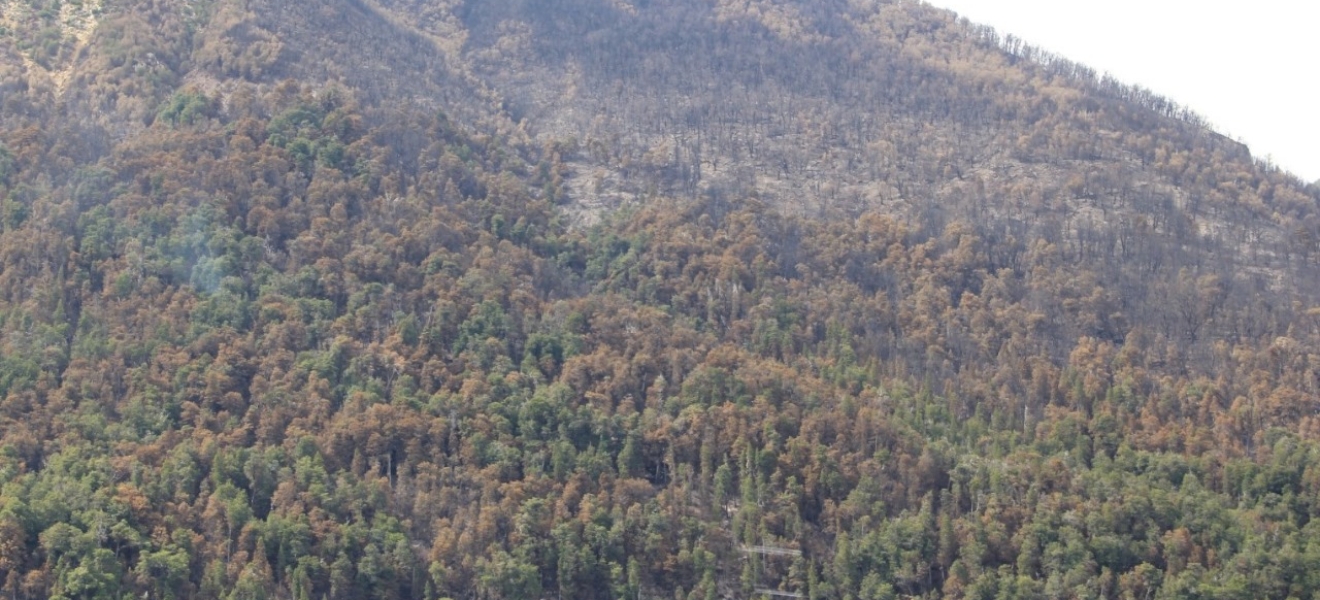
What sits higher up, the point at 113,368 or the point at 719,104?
the point at 719,104

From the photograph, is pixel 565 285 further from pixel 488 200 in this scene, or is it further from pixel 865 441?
pixel 865 441

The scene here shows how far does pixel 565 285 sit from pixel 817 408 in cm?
2734

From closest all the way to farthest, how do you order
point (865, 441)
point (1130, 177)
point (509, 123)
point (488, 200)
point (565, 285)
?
point (865, 441)
point (565, 285)
point (488, 200)
point (1130, 177)
point (509, 123)

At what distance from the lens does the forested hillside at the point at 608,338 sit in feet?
315

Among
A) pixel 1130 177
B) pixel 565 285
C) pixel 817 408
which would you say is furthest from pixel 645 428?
pixel 1130 177

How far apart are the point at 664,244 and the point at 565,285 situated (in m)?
10.1

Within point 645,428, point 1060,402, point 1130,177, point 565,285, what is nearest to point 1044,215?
point 1130,177

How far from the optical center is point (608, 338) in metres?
118

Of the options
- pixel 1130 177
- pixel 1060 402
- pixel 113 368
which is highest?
pixel 1130 177

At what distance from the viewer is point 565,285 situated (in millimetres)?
127750

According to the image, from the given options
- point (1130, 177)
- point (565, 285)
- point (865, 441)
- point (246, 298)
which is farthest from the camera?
point (1130, 177)

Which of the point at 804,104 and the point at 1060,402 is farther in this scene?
the point at 804,104

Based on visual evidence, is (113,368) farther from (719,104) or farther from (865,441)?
(719,104)

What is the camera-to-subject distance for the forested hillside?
9606cm
